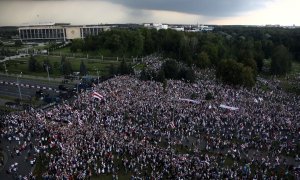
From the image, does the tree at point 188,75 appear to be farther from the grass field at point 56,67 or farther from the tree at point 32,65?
the tree at point 32,65

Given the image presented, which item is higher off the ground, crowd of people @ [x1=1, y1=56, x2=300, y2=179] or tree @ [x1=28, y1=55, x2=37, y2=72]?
tree @ [x1=28, y1=55, x2=37, y2=72]

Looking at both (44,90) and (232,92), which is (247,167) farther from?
(44,90)

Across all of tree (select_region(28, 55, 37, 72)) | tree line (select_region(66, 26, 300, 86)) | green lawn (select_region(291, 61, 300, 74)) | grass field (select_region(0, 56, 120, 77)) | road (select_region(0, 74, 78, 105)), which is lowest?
green lawn (select_region(291, 61, 300, 74))

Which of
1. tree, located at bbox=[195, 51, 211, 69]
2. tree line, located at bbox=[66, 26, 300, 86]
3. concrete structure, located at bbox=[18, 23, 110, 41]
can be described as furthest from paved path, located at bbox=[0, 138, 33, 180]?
concrete structure, located at bbox=[18, 23, 110, 41]

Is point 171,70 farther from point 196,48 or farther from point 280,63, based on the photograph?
point 196,48

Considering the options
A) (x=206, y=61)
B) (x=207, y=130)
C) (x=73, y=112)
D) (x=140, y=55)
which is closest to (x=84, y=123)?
(x=73, y=112)

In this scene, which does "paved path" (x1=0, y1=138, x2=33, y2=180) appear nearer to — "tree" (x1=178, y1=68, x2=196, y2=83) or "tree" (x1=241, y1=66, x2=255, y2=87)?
"tree" (x1=178, y1=68, x2=196, y2=83)

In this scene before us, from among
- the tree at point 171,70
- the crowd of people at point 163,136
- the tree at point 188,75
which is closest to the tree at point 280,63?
the tree at point 188,75

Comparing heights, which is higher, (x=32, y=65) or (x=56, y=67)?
(x=32, y=65)

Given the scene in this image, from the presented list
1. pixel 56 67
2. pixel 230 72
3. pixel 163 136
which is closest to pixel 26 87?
pixel 56 67
